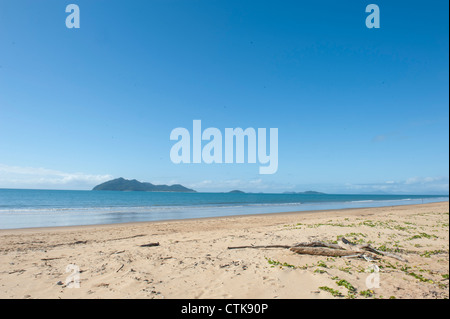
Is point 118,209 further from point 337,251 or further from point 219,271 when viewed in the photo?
point 337,251

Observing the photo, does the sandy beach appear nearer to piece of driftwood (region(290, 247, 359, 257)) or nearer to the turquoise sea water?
A: piece of driftwood (region(290, 247, 359, 257))

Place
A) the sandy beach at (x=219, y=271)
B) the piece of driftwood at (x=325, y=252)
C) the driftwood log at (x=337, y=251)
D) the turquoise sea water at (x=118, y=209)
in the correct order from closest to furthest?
the sandy beach at (x=219, y=271) → the driftwood log at (x=337, y=251) → the piece of driftwood at (x=325, y=252) → the turquoise sea water at (x=118, y=209)

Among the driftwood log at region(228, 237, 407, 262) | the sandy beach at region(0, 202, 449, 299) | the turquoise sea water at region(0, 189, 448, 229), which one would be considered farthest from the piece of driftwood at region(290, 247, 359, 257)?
the turquoise sea water at region(0, 189, 448, 229)

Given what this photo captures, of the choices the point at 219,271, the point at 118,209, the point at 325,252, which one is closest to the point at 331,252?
the point at 325,252

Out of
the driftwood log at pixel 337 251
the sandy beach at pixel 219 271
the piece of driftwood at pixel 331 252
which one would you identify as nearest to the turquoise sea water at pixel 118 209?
the sandy beach at pixel 219 271

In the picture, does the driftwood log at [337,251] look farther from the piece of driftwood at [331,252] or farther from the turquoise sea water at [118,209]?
the turquoise sea water at [118,209]

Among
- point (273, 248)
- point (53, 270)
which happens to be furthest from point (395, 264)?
point (53, 270)

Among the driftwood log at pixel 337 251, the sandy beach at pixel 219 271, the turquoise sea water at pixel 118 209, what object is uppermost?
the driftwood log at pixel 337 251

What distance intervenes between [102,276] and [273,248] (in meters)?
6.00

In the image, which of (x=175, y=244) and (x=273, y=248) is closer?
(x=273, y=248)
